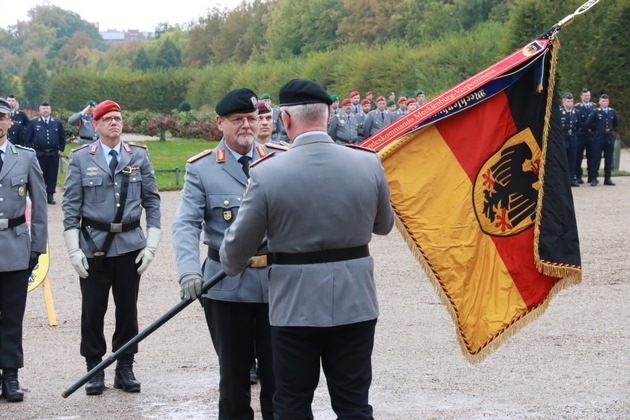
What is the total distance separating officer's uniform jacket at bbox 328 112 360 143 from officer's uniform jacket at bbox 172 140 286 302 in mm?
17609

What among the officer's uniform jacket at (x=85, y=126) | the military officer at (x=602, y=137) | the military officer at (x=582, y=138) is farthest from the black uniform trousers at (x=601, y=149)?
the officer's uniform jacket at (x=85, y=126)

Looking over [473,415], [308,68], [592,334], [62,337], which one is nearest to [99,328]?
[62,337]

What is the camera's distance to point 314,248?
Result: 4.38m

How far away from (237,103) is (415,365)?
281 centimetres

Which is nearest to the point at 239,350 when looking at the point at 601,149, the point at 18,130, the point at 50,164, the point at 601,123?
the point at 50,164

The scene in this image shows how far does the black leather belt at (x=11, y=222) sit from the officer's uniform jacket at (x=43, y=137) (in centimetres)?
1268

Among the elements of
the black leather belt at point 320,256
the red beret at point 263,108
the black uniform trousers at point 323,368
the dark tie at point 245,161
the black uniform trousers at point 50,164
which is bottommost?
the black uniform trousers at point 50,164

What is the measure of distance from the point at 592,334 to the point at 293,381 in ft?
14.5

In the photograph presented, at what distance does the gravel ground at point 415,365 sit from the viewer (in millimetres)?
6352

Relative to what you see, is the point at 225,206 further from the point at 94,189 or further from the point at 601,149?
the point at 601,149

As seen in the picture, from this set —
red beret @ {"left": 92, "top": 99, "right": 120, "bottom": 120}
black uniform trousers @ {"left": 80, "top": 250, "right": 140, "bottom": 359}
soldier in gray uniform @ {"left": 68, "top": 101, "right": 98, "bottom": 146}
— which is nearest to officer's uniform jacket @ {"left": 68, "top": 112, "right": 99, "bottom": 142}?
soldier in gray uniform @ {"left": 68, "top": 101, "right": 98, "bottom": 146}

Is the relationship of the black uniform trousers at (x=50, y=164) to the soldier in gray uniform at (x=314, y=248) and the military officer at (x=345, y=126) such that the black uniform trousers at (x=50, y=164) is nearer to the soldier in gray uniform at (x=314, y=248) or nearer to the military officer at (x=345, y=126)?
the military officer at (x=345, y=126)

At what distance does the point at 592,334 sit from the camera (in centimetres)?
822

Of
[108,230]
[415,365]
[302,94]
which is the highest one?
[302,94]
